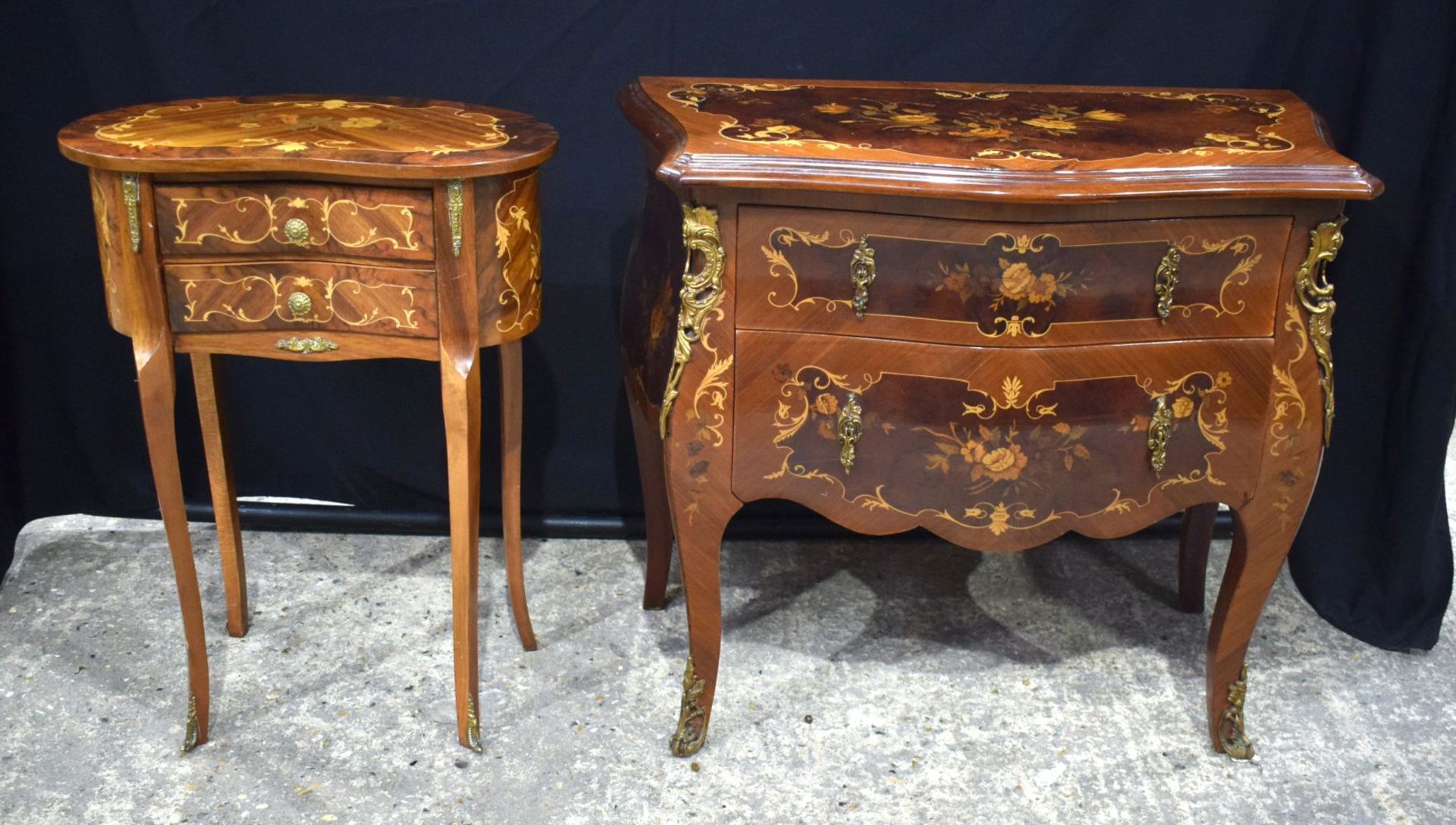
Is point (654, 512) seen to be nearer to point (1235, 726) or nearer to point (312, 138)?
point (312, 138)

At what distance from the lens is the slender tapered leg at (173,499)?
1.83 metres

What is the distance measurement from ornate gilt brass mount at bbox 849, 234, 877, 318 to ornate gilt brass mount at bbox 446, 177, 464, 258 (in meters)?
0.53

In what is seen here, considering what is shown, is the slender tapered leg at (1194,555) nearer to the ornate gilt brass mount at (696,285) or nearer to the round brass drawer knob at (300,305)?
the ornate gilt brass mount at (696,285)

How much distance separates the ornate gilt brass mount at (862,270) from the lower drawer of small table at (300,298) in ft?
1.88

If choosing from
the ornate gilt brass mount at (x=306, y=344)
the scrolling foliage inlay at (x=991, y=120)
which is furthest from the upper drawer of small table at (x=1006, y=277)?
the ornate gilt brass mount at (x=306, y=344)

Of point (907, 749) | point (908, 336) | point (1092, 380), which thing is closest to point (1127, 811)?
point (907, 749)

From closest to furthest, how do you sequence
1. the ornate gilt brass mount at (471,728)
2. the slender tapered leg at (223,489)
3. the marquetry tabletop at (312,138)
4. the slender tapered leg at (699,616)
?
the marquetry tabletop at (312,138) < the slender tapered leg at (699,616) < the ornate gilt brass mount at (471,728) < the slender tapered leg at (223,489)

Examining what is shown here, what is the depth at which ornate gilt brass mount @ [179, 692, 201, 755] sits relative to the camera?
2.04 m

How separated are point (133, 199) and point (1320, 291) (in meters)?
1.61

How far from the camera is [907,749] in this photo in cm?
210

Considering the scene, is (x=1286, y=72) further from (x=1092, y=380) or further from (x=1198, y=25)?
(x=1092, y=380)

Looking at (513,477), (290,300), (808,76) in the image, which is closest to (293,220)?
(290,300)

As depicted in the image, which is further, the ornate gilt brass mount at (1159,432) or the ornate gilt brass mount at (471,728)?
the ornate gilt brass mount at (471,728)

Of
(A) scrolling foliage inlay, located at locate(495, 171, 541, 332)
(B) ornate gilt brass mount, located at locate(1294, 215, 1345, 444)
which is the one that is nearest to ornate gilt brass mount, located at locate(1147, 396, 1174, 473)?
(B) ornate gilt brass mount, located at locate(1294, 215, 1345, 444)
